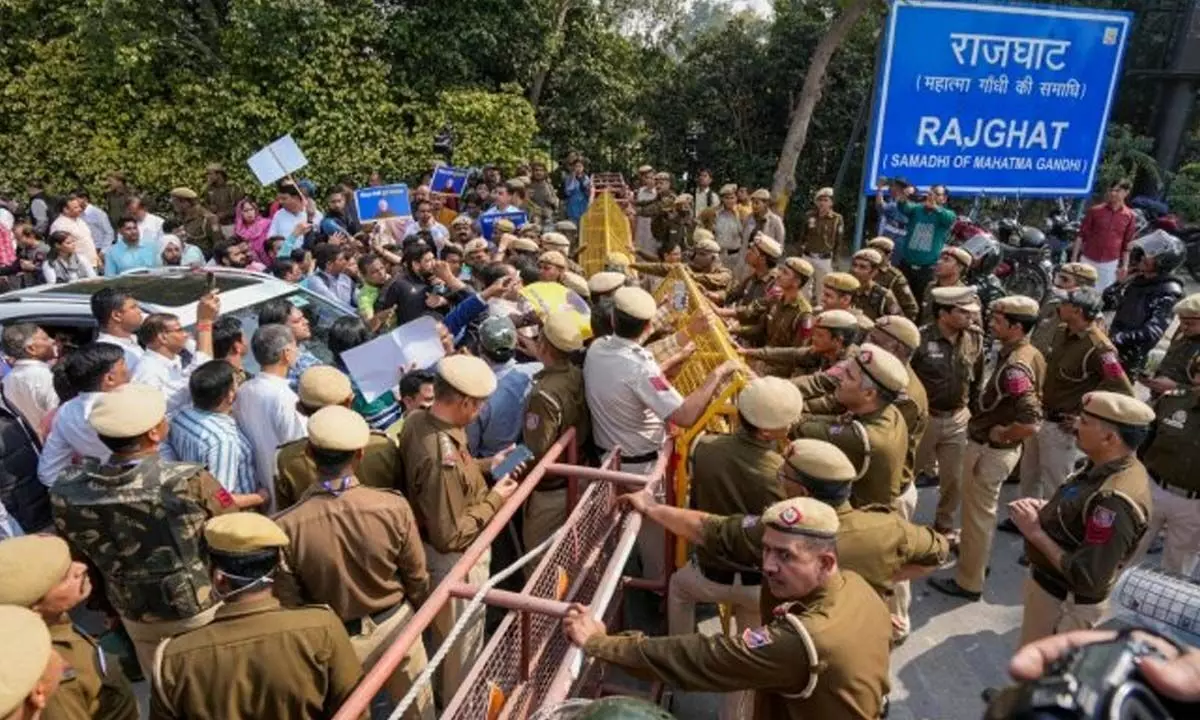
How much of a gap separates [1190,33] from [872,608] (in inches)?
670

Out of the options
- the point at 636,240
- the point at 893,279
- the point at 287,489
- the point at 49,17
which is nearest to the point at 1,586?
the point at 287,489

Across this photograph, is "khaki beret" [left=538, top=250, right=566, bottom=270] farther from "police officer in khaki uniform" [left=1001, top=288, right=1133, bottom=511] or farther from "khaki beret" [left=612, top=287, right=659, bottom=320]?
"police officer in khaki uniform" [left=1001, top=288, right=1133, bottom=511]

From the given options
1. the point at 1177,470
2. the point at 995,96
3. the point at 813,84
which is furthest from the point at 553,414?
the point at 813,84

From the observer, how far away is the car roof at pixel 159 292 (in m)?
5.54

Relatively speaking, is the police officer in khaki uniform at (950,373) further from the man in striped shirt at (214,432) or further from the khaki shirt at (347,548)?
the man in striped shirt at (214,432)

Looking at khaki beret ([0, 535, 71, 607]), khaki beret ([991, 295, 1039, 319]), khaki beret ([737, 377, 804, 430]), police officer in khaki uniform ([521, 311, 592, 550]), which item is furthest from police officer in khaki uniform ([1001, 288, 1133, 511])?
khaki beret ([0, 535, 71, 607])

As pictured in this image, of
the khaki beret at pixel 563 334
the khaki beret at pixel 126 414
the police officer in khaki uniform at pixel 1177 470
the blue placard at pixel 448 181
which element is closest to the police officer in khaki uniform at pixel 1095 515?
the police officer in khaki uniform at pixel 1177 470

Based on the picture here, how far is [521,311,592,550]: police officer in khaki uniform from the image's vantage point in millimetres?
3967

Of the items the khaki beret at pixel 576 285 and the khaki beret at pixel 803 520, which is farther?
the khaki beret at pixel 576 285

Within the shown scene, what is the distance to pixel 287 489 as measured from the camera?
3.59 meters

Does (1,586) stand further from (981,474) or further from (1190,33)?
(1190,33)

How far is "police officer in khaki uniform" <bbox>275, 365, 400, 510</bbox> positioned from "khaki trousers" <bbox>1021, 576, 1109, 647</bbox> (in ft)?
9.70

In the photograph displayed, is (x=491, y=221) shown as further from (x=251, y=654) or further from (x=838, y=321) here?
(x=251, y=654)

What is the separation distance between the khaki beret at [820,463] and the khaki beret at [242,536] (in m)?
1.78
